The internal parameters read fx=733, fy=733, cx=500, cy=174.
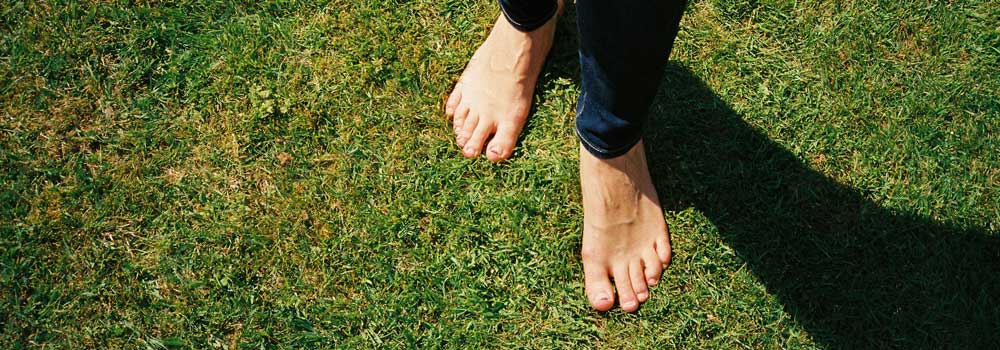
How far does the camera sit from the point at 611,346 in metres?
2.57

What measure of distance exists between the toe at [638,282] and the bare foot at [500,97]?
63cm

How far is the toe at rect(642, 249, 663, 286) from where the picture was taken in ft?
8.61

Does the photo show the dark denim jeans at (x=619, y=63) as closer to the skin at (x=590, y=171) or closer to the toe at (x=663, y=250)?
the skin at (x=590, y=171)

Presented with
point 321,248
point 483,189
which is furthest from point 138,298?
point 483,189

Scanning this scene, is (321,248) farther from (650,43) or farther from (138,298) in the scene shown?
(650,43)

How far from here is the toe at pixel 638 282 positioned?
2602 millimetres

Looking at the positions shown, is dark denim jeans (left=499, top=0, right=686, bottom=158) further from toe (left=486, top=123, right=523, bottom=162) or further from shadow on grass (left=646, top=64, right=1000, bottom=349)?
shadow on grass (left=646, top=64, right=1000, bottom=349)

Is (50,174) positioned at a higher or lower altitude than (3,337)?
higher

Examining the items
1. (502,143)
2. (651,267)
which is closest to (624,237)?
(651,267)

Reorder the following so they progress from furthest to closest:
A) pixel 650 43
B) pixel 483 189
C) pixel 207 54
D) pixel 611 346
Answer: pixel 207 54 → pixel 483 189 → pixel 611 346 → pixel 650 43

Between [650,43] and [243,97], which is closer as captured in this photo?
[650,43]

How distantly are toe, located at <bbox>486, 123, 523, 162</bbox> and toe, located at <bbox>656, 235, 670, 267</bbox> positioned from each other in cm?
65

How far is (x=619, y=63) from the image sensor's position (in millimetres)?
1742

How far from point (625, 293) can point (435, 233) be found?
28.3 inches
